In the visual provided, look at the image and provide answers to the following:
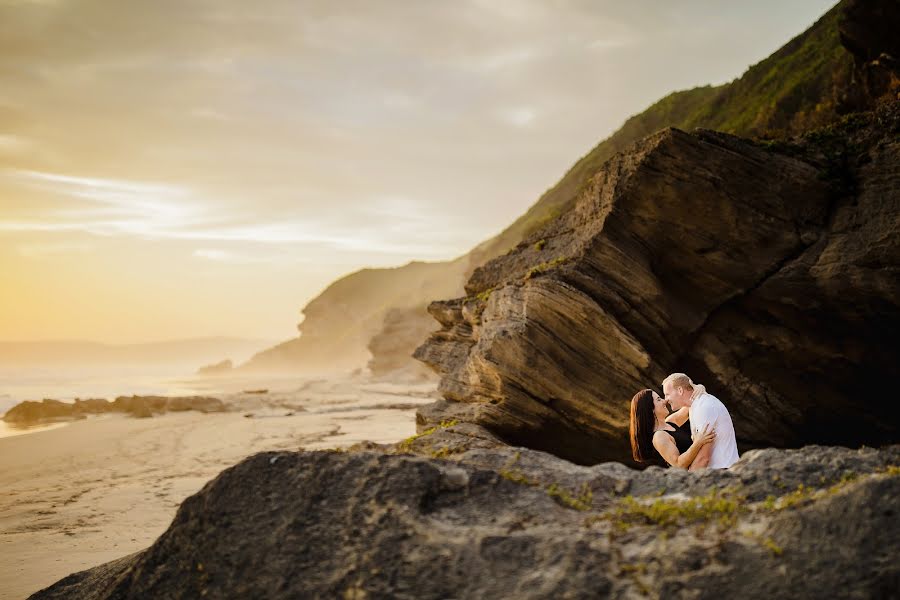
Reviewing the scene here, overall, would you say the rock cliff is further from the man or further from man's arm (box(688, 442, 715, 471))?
man's arm (box(688, 442, 715, 471))

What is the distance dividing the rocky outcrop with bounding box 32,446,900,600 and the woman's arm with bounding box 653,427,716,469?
1256 mm

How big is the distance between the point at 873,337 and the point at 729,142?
4415mm

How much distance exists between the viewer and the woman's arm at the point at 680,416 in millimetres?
6008

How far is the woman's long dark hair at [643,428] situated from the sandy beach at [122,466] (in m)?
8.28

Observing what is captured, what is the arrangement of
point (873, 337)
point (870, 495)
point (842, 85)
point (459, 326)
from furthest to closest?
point (842, 85), point (459, 326), point (873, 337), point (870, 495)

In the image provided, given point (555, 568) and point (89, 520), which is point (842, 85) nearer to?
point (555, 568)

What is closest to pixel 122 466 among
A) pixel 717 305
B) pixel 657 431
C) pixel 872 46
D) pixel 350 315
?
pixel 657 431

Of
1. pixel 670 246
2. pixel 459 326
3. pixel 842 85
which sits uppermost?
pixel 842 85

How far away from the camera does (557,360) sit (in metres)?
9.99

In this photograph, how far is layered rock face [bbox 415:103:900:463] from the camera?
970cm

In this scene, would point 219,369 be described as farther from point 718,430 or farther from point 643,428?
point 718,430

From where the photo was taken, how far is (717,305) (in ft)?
34.8

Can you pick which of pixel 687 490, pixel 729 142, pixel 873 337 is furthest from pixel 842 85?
pixel 687 490

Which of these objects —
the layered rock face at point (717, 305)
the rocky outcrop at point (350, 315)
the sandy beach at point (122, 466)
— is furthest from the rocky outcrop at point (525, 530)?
the rocky outcrop at point (350, 315)
